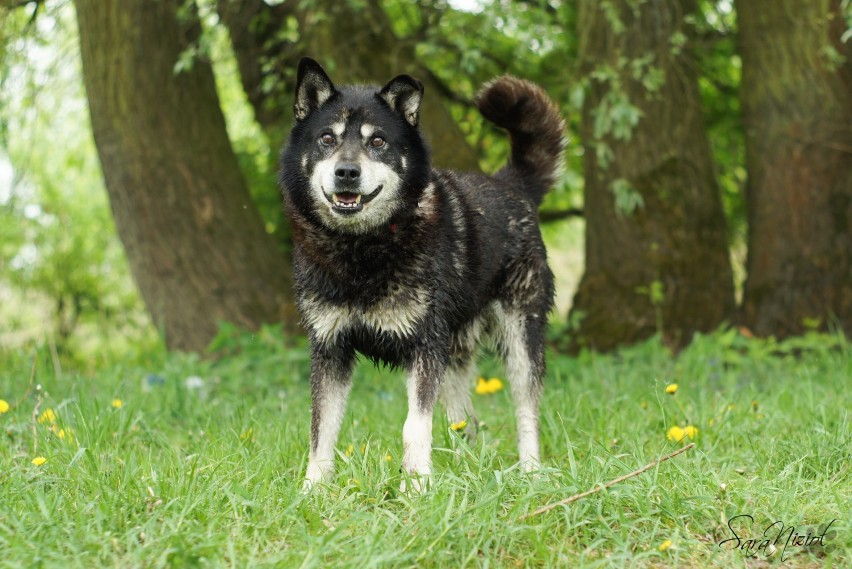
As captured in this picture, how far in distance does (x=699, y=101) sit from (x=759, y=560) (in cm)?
527

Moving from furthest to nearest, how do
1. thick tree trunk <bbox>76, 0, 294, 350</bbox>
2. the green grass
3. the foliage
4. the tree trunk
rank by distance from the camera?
1. the foliage
2. thick tree trunk <bbox>76, 0, 294, 350</bbox>
3. the tree trunk
4. the green grass

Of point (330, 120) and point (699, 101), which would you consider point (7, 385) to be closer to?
point (330, 120)

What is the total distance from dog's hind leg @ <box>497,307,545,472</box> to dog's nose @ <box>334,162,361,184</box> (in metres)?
1.31

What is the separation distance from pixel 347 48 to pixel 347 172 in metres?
3.97

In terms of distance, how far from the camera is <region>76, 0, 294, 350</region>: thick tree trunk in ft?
23.8

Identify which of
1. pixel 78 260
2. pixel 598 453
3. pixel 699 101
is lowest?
pixel 78 260

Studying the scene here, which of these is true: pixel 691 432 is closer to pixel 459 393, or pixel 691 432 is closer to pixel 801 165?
pixel 459 393

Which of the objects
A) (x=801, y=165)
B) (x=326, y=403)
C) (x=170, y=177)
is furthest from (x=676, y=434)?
(x=170, y=177)

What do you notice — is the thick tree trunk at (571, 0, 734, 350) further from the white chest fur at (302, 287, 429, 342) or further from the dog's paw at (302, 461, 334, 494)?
the dog's paw at (302, 461, 334, 494)

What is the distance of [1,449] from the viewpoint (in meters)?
4.11

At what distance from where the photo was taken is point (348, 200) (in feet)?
13.0

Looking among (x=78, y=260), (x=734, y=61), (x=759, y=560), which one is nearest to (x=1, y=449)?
(x=759, y=560)

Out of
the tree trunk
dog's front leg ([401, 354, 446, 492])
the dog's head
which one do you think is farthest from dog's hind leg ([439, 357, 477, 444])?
the tree trunk

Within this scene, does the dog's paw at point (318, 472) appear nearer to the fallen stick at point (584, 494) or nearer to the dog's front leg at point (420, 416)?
the dog's front leg at point (420, 416)
